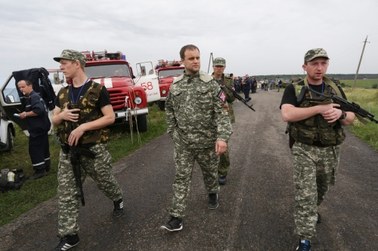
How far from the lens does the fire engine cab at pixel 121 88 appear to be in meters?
8.37

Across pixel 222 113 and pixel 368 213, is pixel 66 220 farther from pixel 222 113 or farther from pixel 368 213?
pixel 368 213

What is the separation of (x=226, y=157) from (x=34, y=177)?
3.66m

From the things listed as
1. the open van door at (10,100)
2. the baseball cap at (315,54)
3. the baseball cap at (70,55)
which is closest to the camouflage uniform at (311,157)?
the baseball cap at (315,54)

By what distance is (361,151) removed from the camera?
7.07 m

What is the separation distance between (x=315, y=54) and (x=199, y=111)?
51.8 inches

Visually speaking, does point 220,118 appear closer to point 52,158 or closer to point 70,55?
point 70,55

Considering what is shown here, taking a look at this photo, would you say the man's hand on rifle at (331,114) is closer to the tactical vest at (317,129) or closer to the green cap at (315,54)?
the tactical vest at (317,129)

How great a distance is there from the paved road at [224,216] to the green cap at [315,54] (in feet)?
6.23

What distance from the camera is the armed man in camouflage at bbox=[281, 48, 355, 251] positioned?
2779 mm

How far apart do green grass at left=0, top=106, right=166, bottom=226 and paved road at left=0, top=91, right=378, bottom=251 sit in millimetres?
319

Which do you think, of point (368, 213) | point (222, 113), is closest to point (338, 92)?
point (222, 113)

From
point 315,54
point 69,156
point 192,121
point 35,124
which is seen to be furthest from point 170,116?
point 35,124

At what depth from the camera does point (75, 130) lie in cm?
301

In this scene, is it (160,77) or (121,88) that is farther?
(160,77)
